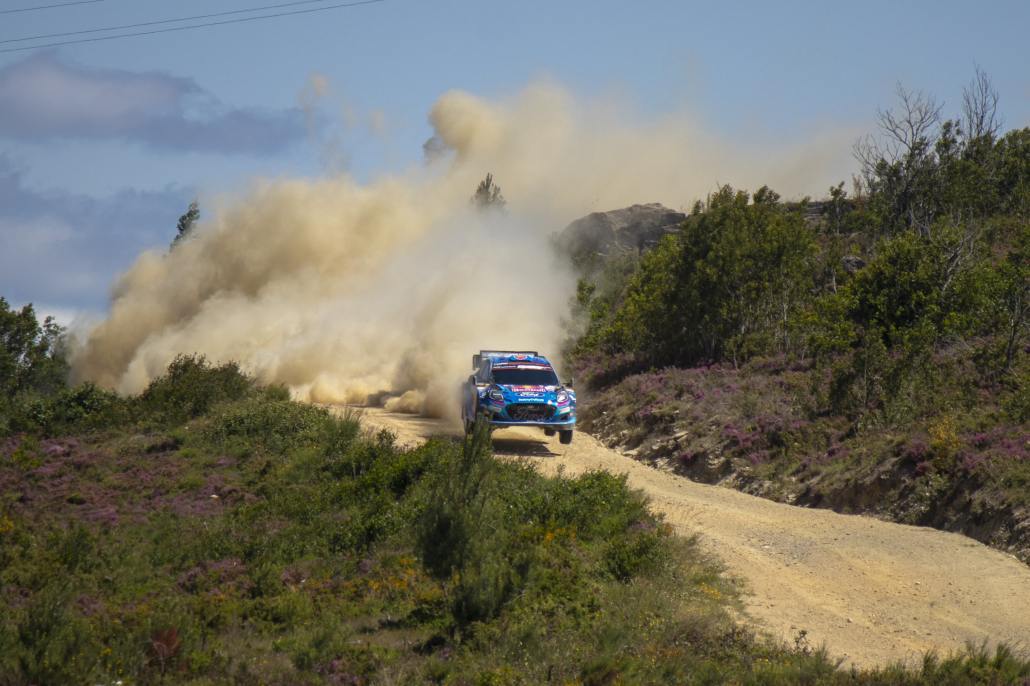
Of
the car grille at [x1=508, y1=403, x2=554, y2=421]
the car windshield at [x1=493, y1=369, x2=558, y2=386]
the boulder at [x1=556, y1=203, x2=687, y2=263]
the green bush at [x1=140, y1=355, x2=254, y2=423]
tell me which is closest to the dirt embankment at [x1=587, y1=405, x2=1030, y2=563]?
the car windshield at [x1=493, y1=369, x2=558, y2=386]

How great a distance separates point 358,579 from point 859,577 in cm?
791

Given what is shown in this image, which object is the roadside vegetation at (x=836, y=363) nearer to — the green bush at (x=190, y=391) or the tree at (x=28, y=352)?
the green bush at (x=190, y=391)

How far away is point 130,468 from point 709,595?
15.9 m

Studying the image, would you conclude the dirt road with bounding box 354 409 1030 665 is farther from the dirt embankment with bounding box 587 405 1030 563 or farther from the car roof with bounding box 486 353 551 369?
the car roof with bounding box 486 353 551 369

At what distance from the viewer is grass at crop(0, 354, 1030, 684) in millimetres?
13641

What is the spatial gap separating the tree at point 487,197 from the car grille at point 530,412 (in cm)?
3413

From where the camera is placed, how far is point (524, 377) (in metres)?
27.2

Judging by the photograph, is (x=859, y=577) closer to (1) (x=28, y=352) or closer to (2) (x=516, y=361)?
(2) (x=516, y=361)

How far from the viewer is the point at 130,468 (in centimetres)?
2628

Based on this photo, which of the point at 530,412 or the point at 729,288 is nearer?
the point at 530,412

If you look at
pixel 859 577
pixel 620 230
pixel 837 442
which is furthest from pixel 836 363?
pixel 620 230

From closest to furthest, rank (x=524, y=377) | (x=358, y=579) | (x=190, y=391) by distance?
(x=358, y=579)
(x=524, y=377)
(x=190, y=391)

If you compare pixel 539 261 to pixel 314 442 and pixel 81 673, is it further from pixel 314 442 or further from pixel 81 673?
pixel 81 673

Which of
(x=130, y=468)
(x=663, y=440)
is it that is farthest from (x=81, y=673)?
(x=663, y=440)
